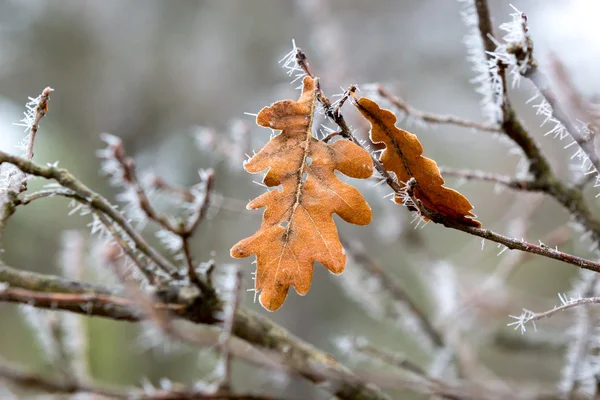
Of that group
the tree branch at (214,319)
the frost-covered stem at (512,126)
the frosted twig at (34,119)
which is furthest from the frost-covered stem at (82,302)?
the frost-covered stem at (512,126)

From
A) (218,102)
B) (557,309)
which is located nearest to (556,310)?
(557,309)

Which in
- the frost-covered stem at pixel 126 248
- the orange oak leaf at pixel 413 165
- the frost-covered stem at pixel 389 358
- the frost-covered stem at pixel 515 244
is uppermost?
the orange oak leaf at pixel 413 165

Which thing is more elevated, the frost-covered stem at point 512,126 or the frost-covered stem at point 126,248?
the frost-covered stem at point 512,126

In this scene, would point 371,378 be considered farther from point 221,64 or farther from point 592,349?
point 221,64

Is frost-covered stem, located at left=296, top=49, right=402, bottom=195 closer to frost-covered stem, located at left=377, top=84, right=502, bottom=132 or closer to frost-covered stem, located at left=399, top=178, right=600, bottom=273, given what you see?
frost-covered stem, located at left=399, top=178, right=600, bottom=273

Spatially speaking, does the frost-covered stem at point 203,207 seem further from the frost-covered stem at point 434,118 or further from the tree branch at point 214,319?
the frost-covered stem at point 434,118

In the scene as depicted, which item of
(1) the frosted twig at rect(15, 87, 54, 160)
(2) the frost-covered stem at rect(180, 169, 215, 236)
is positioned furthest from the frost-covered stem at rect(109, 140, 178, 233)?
(1) the frosted twig at rect(15, 87, 54, 160)

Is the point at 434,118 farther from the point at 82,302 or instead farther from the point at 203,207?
the point at 82,302
